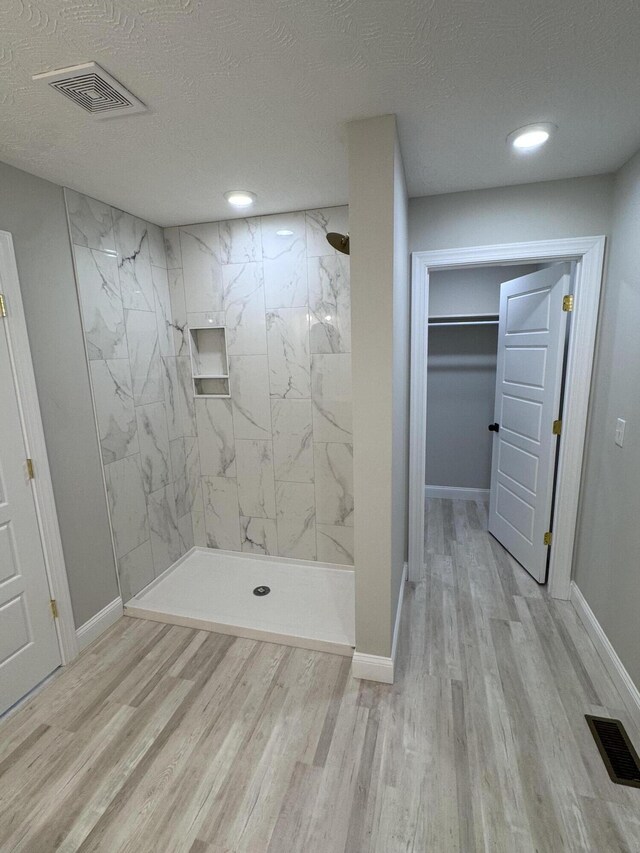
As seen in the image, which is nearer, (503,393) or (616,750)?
(616,750)

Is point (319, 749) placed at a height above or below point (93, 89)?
below

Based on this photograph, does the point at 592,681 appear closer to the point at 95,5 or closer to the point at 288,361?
the point at 288,361

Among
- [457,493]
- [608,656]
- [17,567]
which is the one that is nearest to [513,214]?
[608,656]

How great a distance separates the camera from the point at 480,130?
67.1 inches

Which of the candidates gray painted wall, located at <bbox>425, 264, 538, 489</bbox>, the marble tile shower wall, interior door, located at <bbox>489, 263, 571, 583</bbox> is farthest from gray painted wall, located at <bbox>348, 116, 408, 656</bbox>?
gray painted wall, located at <bbox>425, 264, 538, 489</bbox>

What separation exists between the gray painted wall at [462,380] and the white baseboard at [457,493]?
4 centimetres

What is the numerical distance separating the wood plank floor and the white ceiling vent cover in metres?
2.56

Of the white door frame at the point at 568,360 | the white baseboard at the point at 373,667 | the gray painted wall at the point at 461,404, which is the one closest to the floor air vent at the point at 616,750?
the white baseboard at the point at 373,667

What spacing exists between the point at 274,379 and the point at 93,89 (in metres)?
1.83

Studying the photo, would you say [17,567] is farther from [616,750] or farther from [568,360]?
[568,360]

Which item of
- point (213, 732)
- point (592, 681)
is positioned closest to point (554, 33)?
point (592, 681)

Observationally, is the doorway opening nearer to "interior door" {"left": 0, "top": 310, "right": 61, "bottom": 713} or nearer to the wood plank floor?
the wood plank floor

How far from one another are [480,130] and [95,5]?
1.46m

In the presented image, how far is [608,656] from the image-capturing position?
204cm
